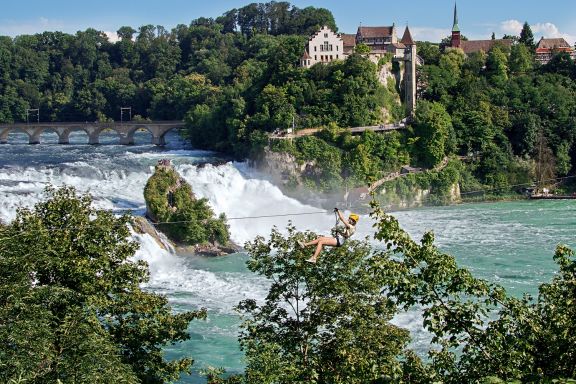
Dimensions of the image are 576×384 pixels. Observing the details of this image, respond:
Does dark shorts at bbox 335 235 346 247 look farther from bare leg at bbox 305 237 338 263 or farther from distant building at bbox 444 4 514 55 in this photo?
distant building at bbox 444 4 514 55

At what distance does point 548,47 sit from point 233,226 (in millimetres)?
47345

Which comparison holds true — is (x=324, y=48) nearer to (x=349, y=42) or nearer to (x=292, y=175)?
(x=349, y=42)

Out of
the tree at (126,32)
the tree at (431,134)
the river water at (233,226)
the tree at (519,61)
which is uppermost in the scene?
the tree at (126,32)

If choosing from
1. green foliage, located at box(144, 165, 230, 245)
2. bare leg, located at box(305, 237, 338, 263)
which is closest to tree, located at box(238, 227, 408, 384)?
bare leg, located at box(305, 237, 338, 263)

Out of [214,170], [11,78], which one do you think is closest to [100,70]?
[11,78]

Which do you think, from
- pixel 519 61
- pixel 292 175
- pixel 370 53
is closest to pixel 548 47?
pixel 519 61

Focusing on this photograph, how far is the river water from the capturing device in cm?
2282

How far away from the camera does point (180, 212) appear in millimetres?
32000

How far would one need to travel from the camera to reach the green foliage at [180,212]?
3114cm

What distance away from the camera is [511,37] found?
69812mm

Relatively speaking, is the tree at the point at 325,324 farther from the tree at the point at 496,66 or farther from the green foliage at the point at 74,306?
the tree at the point at 496,66

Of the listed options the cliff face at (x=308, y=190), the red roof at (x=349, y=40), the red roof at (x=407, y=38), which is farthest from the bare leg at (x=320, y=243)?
the red roof at (x=349, y=40)

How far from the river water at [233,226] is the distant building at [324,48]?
34.0ft

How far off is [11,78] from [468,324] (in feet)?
296
